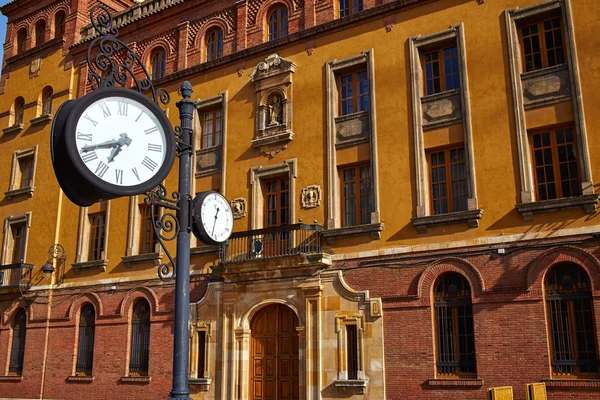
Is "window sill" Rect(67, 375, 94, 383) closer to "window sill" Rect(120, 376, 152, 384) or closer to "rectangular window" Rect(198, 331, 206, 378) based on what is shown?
"window sill" Rect(120, 376, 152, 384)

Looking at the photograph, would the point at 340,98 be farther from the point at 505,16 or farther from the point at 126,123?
the point at 126,123

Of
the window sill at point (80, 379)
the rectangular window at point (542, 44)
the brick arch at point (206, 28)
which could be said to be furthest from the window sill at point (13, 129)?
the rectangular window at point (542, 44)

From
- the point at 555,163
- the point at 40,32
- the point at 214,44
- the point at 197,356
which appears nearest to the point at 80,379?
the point at 197,356

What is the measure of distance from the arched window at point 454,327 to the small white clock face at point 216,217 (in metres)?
9.40

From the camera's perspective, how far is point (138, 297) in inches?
834

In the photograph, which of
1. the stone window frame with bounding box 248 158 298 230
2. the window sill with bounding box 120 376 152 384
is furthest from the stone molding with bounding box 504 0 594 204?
the window sill with bounding box 120 376 152 384

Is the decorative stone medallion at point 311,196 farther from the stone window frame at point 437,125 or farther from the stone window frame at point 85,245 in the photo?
the stone window frame at point 85,245

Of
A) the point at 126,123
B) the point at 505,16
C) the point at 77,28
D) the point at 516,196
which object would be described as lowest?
the point at 126,123

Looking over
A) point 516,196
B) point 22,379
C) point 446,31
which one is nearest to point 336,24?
point 446,31

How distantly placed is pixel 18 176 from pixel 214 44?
10301 millimetres

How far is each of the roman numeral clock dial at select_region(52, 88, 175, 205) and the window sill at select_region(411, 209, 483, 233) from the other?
10.7m

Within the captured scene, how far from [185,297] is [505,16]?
12.9 meters

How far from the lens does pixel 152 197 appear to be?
6.50 meters

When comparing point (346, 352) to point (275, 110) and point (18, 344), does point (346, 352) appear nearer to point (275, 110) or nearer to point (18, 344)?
point (275, 110)
